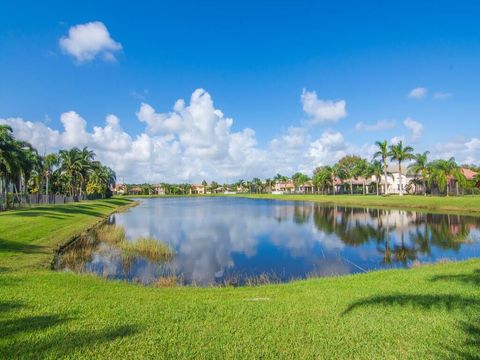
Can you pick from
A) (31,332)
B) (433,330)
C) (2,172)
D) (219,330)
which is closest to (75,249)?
(31,332)

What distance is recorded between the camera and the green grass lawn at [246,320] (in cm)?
587

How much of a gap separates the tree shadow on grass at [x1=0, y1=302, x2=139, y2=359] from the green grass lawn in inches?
0.8

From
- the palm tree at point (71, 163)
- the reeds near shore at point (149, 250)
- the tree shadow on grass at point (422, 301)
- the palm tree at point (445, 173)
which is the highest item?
the palm tree at point (71, 163)

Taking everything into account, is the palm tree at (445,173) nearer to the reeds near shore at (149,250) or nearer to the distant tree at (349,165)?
the distant tree at (349,165)

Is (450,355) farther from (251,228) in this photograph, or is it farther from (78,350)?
(251,228)

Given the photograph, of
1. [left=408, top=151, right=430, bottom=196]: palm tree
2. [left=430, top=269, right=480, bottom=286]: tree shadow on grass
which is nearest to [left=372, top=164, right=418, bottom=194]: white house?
[left=408, top=151, right=430, bottom=196]: palm tree

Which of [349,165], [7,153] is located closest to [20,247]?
[7,153]

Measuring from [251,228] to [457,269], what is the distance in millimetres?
23379

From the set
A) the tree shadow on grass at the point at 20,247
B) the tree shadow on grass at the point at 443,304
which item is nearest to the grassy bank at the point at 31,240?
the tree shadow on grass at the point at 20,247

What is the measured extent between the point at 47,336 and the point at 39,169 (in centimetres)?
6201

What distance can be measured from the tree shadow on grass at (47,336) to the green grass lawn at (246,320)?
0.02 meters

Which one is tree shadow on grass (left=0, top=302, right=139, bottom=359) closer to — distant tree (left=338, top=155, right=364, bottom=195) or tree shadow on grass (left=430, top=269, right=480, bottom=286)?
tree shadow on grass (left=430, top=269, right=480, bottom=286)

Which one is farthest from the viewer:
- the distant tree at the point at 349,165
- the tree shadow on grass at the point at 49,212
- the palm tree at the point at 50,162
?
the distant tree at the point at 349,165

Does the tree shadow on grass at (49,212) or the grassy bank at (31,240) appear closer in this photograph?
the grassy bank at (31,240)
